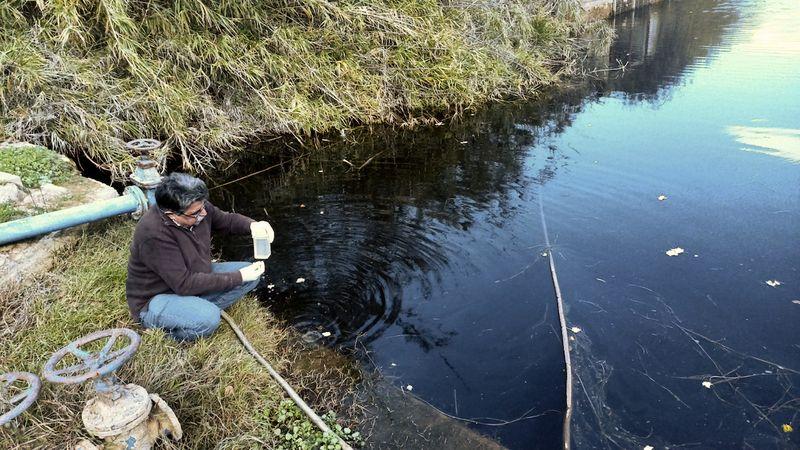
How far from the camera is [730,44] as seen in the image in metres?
14.6

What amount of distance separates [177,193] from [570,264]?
11.0 ft

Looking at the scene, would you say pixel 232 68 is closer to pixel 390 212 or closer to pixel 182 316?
pixel 390 212

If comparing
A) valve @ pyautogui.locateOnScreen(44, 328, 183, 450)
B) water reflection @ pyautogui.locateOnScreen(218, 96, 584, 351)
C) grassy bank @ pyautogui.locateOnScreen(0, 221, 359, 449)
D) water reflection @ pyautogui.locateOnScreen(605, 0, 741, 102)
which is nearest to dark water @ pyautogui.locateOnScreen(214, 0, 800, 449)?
water reflection @ pyautogui.locateOnScreen(218, 96, 584, 351)

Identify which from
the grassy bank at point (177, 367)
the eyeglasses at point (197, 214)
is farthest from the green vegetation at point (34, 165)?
the eyeglasses at point (197, 214)

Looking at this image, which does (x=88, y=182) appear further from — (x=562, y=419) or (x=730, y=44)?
(x=730, y=44)

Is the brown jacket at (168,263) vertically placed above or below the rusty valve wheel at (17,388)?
above

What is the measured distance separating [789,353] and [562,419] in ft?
5.73

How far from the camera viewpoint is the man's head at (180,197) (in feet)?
10.6

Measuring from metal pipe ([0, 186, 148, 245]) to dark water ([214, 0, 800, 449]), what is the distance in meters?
1.05

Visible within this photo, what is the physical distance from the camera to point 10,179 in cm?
485

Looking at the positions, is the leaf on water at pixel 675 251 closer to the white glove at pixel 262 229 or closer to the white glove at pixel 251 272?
the white glove at pixel 262 229

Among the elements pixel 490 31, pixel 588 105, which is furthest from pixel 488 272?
pixel 490 31

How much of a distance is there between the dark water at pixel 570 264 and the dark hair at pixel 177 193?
4.96 ft

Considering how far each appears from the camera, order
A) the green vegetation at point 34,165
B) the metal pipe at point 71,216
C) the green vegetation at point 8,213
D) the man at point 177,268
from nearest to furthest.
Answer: the man at point 177,268 < the metal pipe at point 71,216 < the green vegetation at point 8,213 < the green vegetation at point 34,165
